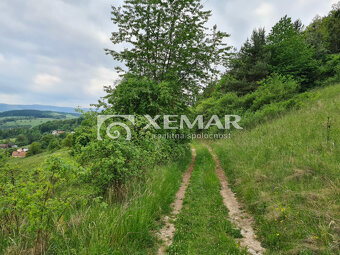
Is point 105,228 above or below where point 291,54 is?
below

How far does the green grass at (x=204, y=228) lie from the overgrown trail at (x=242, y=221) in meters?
0.18

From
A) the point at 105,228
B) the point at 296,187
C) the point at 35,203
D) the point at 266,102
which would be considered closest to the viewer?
the point at 35,203

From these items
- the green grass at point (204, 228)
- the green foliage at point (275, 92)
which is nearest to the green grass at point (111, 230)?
the green grass at point (204, 228)

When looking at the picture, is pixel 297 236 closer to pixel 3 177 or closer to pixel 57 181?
pixel 57 181

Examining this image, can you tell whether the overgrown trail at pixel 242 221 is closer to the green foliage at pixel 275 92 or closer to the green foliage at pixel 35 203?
the green foliage at pixel 35 203

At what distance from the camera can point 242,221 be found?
4094 millimetres

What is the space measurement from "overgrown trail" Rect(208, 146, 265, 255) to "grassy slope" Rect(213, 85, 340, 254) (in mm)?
192

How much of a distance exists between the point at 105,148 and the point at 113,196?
56.1 inches

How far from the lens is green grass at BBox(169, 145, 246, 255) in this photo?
3.11 m

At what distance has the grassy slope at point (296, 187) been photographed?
297 cm

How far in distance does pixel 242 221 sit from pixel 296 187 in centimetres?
188

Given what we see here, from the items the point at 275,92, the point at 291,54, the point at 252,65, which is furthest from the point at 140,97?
the point at 291,54

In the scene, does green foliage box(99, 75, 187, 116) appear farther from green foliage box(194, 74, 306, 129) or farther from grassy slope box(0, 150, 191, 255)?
green foliage box(194, 74, 306, 129)

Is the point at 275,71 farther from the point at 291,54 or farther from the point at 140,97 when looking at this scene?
the point at 140,97
